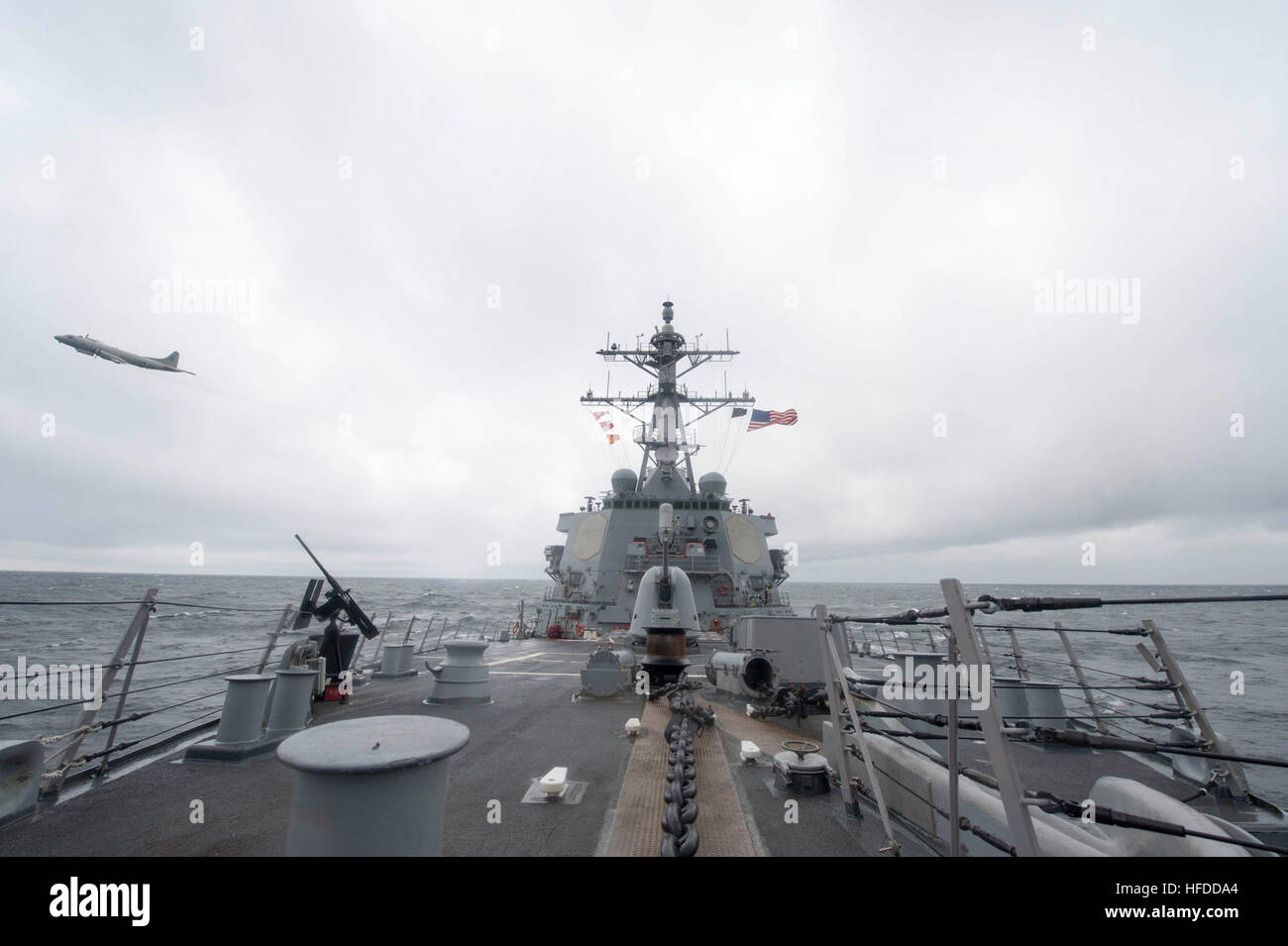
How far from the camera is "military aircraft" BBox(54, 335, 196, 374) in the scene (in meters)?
13.1

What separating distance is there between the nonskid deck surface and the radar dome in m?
15.7

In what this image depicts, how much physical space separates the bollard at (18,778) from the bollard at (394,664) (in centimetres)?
544

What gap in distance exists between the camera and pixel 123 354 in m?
14.1

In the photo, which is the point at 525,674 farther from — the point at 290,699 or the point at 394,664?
the point at 290,699

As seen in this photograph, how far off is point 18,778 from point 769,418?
63.4ft

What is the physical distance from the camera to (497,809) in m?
3.65

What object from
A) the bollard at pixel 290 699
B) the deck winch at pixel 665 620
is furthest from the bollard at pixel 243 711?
the deck winch at pixel 665 620

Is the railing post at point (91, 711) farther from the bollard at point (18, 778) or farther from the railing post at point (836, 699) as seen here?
the railing post at point (836, 699)

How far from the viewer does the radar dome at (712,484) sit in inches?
842

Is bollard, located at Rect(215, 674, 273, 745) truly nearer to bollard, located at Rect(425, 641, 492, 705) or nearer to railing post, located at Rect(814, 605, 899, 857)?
bollard, located at Rect(425, 641, 492, 705)

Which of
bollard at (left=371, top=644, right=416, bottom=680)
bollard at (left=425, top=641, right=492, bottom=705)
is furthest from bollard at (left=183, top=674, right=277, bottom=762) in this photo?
bollard at (left=371, top=644, right=416, bottom=680)

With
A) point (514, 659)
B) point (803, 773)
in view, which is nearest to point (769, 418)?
point (514, 659)

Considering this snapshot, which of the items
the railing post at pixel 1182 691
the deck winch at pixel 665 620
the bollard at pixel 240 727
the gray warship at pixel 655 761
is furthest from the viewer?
the deck winch at pixel 665 620
